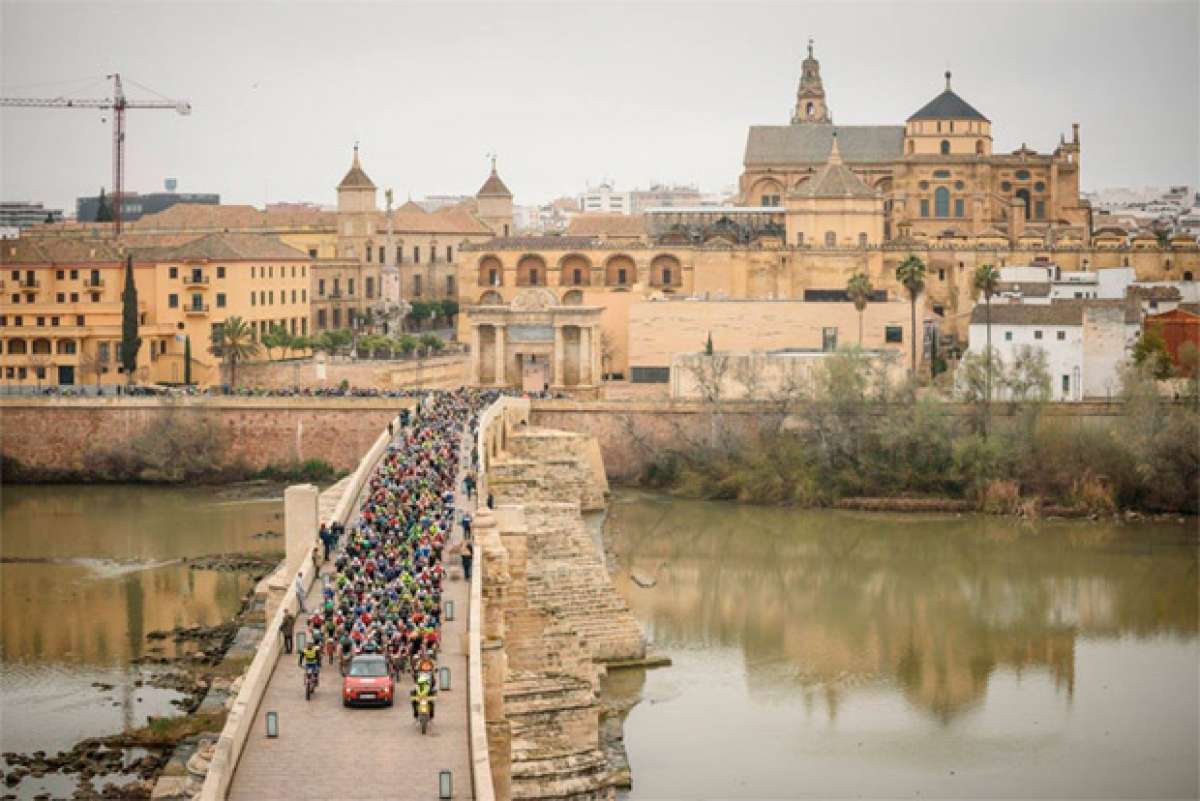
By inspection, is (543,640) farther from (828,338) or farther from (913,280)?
(828,338)

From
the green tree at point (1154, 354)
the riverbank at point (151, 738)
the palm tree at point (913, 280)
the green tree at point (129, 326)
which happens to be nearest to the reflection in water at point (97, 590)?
the riverbank at point (151, 738)

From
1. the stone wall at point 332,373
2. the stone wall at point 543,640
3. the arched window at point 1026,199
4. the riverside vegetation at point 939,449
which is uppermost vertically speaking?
the arched window at point 1026,199

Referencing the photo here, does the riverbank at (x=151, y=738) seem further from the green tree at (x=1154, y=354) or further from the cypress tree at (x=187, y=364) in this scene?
the green tree at (x=1154, y=354)

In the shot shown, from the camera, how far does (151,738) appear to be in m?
33.0

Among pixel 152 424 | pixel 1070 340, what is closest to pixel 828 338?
pixel 1070 340

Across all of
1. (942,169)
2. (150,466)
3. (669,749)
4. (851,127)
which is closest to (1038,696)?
(669,749)

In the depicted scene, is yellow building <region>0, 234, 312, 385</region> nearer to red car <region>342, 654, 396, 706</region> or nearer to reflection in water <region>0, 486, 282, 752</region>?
reflection in water <region>0, 486, 282, 752</region>

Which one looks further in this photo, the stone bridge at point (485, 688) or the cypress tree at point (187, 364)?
the cypress tree at point (187, 364)

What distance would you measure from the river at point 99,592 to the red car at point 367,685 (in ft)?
30.6

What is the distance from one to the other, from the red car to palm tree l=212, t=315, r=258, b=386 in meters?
48.2

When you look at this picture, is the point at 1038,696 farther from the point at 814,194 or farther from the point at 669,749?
the point at 814,194

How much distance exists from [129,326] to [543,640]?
37874mm

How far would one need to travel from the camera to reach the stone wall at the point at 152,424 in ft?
212

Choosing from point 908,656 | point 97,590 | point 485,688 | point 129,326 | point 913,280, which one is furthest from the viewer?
point 913,280
